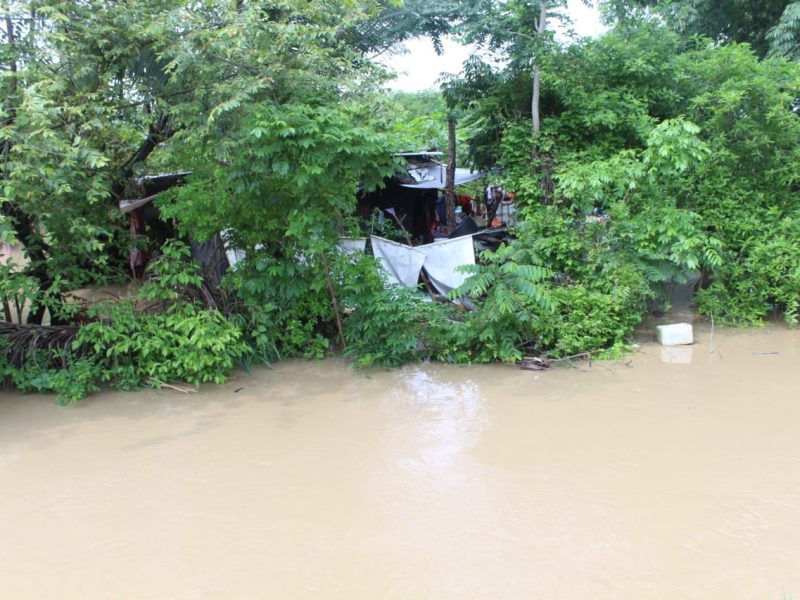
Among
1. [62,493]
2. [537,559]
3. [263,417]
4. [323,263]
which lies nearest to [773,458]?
[537,559]

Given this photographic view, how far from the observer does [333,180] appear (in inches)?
263

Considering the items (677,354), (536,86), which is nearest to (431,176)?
(536,86)

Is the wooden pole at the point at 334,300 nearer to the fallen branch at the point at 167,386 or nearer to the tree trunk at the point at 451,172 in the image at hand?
the fallen branch at the point at 167,386

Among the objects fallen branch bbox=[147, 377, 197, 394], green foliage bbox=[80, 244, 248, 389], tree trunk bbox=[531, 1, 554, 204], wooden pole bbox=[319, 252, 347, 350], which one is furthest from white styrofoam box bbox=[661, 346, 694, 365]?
fallen branch bbox=[147, 377, 197, 394]

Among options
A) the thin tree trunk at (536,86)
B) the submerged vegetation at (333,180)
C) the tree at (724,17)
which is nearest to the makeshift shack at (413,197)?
the submerged vegetation at (333,180)

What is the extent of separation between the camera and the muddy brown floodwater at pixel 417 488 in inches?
147

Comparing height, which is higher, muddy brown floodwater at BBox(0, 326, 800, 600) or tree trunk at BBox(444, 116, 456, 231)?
tree trunk at BBox(444, 116, 456, 231)

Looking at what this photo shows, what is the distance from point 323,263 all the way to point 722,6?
10.4 m

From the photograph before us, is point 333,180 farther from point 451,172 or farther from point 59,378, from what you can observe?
point 451,172

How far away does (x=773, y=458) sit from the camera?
4988 mm

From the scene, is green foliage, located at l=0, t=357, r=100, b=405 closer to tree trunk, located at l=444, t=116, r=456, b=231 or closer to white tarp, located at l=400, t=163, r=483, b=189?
white tarp, located at l=400, t=163, r=483, b=189

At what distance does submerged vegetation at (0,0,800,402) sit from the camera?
615 cm

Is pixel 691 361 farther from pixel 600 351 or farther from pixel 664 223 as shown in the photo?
pixel 664 223

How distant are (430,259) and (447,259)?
0.79ft
